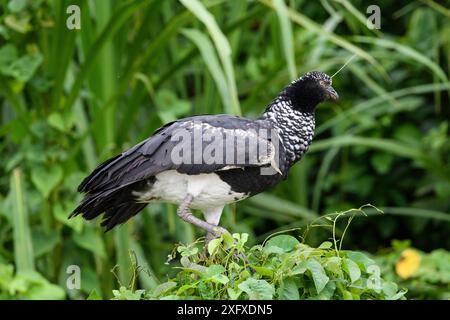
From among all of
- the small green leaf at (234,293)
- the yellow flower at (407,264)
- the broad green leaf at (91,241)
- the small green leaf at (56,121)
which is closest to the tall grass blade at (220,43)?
the small green leaf at (56,121)

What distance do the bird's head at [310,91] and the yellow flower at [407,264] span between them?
1.55m

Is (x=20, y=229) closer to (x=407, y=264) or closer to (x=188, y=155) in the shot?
(x=188, y=155)

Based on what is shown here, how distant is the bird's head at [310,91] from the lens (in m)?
2.66

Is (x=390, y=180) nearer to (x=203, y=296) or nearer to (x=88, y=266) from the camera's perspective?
(x=88, y=266)

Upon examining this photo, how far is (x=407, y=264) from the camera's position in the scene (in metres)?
4.09

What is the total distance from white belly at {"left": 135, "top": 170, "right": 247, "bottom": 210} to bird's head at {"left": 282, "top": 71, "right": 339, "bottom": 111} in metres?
0.33

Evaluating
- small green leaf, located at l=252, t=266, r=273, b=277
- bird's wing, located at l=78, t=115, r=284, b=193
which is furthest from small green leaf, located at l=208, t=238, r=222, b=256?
bird's wing, located at l=78, t=115, r=284, b=193

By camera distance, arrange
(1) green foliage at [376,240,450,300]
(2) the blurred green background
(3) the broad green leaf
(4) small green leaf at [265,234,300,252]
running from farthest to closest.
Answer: (1) green foliage at [376,240,450,300] < (3) the broad green leaf < (2) the blurred green background < (4) small green leaf at [265,234,300,252]

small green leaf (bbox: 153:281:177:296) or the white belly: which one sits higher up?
the white belly

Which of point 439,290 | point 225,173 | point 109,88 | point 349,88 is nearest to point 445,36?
point 349,88

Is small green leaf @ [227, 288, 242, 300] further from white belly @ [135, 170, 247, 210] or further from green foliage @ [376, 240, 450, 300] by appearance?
green foliage @ [376, 240, 450, 300]

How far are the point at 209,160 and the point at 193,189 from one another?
0.10 metres

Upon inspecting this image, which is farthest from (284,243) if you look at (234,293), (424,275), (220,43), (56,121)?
(424,275)

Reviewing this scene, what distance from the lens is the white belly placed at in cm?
264
